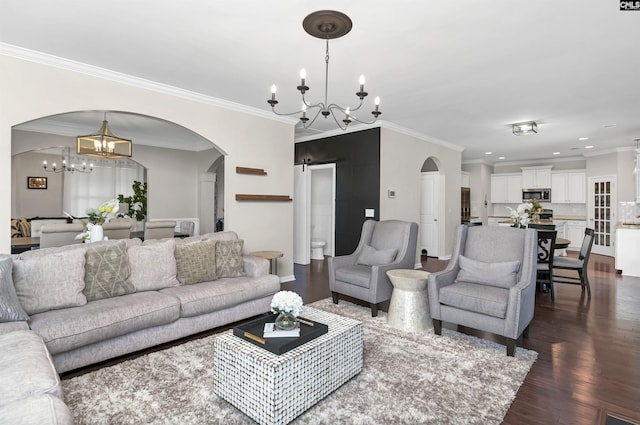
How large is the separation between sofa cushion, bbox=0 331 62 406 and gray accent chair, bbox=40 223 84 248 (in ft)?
8.11

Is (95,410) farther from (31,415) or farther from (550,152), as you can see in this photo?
(550,152)

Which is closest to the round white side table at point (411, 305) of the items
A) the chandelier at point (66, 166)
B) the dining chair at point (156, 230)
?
the dining chair at point (156, 230)

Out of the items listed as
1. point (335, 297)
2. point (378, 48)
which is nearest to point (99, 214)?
point (335, 297)

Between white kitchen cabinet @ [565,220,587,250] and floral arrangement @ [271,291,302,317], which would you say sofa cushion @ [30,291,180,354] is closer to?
floral arrangement @ [271,291,302,317]

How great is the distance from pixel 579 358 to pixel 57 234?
547 cm

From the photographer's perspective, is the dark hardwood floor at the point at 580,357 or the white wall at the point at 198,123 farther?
the white wall at the point at 198,123

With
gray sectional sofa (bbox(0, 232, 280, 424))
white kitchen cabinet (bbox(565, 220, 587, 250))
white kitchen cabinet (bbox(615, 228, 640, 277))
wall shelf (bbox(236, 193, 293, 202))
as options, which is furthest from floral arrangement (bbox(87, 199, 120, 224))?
white kitchen cabinet (bbox(565, 220, 587, 250))

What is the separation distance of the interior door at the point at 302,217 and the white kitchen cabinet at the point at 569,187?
24.4 ft

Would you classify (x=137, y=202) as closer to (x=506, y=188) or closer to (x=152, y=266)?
(x=152, y=266)

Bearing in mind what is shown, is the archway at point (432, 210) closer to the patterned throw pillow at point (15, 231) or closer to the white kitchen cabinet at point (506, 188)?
the white kitchen cabinet at point (506, 188)

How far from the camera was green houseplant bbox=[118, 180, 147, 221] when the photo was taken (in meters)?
7.74

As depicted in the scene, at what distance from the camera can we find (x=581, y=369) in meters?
2.63

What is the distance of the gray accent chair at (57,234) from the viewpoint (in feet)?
13.1

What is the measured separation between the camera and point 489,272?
330 centimetres
